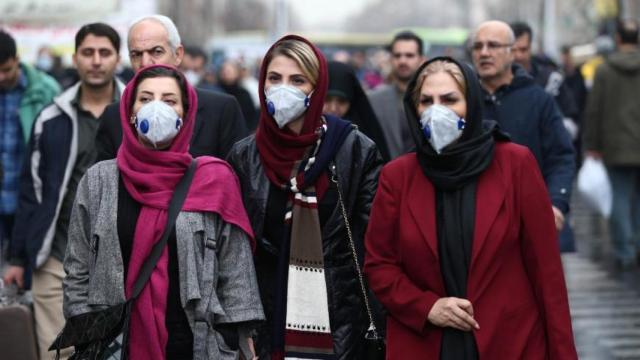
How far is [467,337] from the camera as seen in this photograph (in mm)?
5059

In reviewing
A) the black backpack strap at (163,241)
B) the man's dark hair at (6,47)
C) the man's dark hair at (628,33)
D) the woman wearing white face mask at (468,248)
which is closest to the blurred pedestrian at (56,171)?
the man's dark hair at (6,47)

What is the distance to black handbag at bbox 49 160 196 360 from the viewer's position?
5.13 metres

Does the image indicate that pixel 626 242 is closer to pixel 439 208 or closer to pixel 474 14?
pixel 439 208

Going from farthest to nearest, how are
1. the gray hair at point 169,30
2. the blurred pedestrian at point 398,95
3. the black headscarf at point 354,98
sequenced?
the blurred pedestrian at point 398,95 < the black headscarf at point 354,98 < the gray hair at point 169,30

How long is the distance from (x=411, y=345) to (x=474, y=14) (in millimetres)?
119099

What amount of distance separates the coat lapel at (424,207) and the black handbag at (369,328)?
0.54 m

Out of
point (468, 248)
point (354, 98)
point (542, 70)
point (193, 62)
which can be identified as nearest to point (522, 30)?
point (542, 70)

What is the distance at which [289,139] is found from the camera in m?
5.64

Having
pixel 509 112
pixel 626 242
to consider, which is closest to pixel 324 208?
pixel 509 112

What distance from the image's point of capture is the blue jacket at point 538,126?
795 cm

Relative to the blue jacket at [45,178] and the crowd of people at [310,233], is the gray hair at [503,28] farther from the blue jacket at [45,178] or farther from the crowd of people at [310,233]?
the blue jacket at [45,178]

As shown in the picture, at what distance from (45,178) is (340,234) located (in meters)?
2.35

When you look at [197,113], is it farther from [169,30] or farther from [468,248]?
[468,248]

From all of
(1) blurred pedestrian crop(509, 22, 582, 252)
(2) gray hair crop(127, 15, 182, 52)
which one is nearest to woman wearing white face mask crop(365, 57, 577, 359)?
(2) gray hair crop(127, 15, 182, 52)
